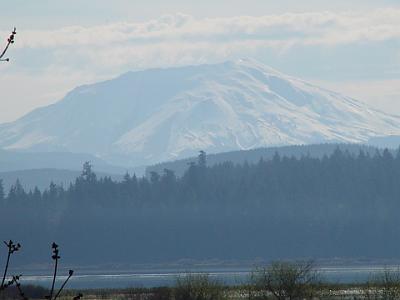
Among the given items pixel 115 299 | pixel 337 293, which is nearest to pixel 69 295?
pixel 115 299

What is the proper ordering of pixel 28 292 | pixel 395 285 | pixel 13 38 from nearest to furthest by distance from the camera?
pixel 13 38 < pixel 395 285 < pixel 28 292

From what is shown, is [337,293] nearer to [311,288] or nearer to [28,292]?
[311,288]

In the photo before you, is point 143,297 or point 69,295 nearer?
point 143,297

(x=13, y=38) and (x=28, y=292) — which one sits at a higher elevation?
(x=28, y=292)

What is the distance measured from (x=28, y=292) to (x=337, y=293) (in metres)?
23.0

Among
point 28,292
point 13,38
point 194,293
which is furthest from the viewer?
point 28,292

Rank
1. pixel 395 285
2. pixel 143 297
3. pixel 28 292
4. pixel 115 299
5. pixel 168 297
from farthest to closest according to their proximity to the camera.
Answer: pixel 28 292 → pixel 115 299 → pixel 143 297 → pixel 168 297 → pixel 395 285

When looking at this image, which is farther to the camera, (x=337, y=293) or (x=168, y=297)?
(x=337, y=293)

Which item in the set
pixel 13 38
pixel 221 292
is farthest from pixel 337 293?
pixel 13 38

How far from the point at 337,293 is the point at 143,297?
11679 mm

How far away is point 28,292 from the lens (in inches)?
3292

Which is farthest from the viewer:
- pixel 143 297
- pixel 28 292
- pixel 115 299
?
pixel 28 292

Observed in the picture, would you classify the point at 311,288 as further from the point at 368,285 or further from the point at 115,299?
the point at 115,299

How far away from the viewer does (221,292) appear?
57.0 metres
